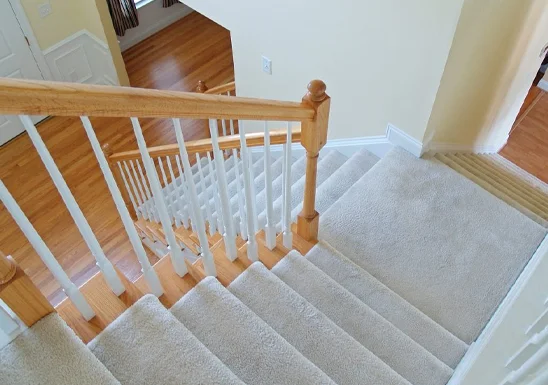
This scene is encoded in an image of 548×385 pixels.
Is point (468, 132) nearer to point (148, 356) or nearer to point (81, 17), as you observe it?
point (148, 356)

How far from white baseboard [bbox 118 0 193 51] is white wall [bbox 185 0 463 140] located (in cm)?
222

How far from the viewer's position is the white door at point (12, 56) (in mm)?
4242

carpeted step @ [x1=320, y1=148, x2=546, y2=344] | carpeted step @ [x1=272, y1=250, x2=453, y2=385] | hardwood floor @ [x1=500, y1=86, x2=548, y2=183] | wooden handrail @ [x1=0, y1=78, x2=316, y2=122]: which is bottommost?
hardwood floor @ [x1=500, y1=86, x2=548, y2=183]

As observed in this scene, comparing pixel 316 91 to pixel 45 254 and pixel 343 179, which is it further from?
pixel 343 179

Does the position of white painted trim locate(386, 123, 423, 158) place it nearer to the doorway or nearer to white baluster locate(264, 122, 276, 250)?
white baluster locate(264, 122, 276, 250)

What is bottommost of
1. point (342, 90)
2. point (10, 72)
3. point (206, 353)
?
point (10, 72)

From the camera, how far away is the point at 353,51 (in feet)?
9.85

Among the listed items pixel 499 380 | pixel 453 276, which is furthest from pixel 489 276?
pixel 499 380

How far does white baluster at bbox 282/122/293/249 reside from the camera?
1851 millimetres

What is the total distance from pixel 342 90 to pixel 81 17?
303 centimetres

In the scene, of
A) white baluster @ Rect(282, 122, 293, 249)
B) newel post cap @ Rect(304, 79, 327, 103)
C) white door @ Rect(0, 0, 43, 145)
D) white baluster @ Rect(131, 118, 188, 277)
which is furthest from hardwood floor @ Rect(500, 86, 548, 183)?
white door @ Rect(0, 0, 43, 145)

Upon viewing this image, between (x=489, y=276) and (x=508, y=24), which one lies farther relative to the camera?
(x=508, y=24)

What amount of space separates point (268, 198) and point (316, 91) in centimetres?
49

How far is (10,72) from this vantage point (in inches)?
177
